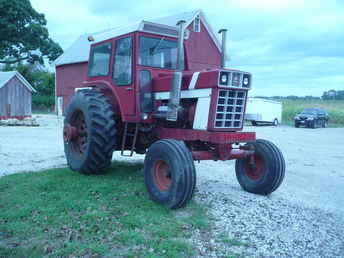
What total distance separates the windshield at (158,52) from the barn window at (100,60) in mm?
997

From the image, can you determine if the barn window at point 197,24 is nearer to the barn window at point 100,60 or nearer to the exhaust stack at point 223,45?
the barn window at point 100,60

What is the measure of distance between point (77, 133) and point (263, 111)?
87.5 feet

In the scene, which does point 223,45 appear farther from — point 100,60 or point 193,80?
point 100,60

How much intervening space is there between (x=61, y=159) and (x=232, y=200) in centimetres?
564

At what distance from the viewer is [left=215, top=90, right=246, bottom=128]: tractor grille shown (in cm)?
593

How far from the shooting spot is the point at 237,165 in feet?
23.2

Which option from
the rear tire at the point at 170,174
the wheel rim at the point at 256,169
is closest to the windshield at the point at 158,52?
the rear tire at the point at 170,174

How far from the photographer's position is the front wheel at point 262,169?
6.36 m

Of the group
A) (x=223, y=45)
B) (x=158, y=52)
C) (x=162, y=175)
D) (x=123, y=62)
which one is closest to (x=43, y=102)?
(x=123, y=62)

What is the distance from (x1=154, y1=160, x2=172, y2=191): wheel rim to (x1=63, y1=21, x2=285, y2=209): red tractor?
1 cm

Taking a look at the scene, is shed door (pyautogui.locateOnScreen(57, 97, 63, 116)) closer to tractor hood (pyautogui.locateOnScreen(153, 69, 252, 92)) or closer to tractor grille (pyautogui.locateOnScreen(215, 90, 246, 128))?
tractor hood (pyautogui.locateOnScreen(153, 69, 252, 92))

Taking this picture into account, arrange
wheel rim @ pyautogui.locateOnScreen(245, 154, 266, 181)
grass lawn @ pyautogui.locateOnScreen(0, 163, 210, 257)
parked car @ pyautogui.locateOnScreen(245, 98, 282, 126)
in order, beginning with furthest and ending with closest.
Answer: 1. parked car @ pyautogui.locateOnScreen(245, 98, 282, 126)
2. wheel rim @ pyautogui.locateOnScreen(245, 154, 266, 181)
3. grass lawn @ pyautogui.locateOnScreen(0, 163, 210, 257)

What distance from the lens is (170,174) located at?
5586mm

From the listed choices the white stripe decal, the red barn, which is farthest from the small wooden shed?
the white stripe decal
